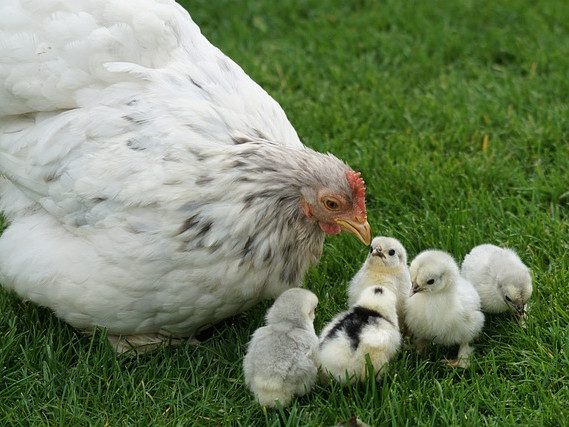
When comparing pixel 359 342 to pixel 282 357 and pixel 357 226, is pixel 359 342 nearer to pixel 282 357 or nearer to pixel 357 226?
pixel 282 357

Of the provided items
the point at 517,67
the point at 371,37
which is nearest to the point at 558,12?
the point at 517,67

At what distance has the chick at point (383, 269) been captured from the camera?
378 cm

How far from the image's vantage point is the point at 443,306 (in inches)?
146

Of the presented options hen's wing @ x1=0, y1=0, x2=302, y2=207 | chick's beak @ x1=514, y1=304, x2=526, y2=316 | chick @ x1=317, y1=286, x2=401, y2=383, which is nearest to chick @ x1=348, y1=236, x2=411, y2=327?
chick @ x1=317, y1=286, x2=401, y2=383

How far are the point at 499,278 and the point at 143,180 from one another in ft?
5.21

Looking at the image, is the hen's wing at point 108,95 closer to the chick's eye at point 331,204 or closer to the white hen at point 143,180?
the white hen at point 143,180

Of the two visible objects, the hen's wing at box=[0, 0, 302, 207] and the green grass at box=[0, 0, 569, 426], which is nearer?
the green grass at box=[0, 0, 569, 426]

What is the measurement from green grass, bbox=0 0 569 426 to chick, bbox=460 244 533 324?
0.11m

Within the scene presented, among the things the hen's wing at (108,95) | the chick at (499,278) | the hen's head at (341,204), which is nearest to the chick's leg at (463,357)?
the chick at (499,278)

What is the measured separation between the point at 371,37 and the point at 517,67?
1105 millimetres

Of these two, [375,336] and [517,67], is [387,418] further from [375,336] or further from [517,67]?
[517,67]

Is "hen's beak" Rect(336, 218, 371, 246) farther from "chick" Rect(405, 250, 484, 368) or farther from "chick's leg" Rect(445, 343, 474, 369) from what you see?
"chick's leg" Rect(445, 343, 474, 369)

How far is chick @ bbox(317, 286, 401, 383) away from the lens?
11.2 feet

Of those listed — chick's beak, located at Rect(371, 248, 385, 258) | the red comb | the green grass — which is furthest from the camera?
chick's beak, located at Rect(371, 248, 385, 258)
